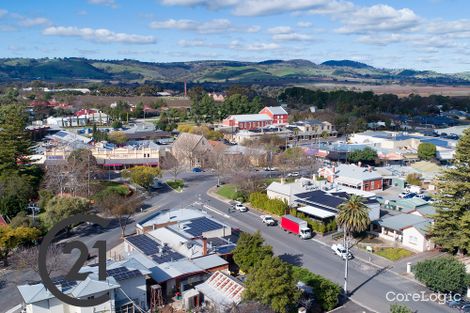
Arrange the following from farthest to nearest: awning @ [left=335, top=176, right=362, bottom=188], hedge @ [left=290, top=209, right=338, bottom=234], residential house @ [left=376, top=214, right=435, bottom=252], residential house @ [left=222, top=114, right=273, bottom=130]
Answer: residential house @ [left=222, top=114, right=273, bottom=130] < awning @ [left=335, top=176, right=362, bottom=188] < hedge @ [left=290, top=209, right=338, bottom=234] < residential house @ [left=376, top=214, right=435, bottom=252]

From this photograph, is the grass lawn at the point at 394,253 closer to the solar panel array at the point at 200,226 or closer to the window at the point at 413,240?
the window at the point at 413,240

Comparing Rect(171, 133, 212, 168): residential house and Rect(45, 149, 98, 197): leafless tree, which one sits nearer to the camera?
Rect(45, 149, 98, 197): leafless tree

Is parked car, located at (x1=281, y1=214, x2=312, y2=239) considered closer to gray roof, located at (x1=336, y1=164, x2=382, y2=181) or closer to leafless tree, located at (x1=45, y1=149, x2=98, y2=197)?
gray roof, located at (x1=336, y1=164, x2=382, y2=181)

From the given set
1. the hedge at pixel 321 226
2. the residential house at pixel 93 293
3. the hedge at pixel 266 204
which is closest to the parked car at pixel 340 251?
the hedge at pixel 321 226

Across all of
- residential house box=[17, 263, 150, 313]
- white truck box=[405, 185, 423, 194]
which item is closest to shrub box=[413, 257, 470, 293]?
residential house box=[17, 263, 150, 313]

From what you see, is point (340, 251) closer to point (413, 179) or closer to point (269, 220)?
point (269, 220)

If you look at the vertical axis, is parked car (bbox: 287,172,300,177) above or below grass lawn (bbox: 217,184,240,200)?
above
